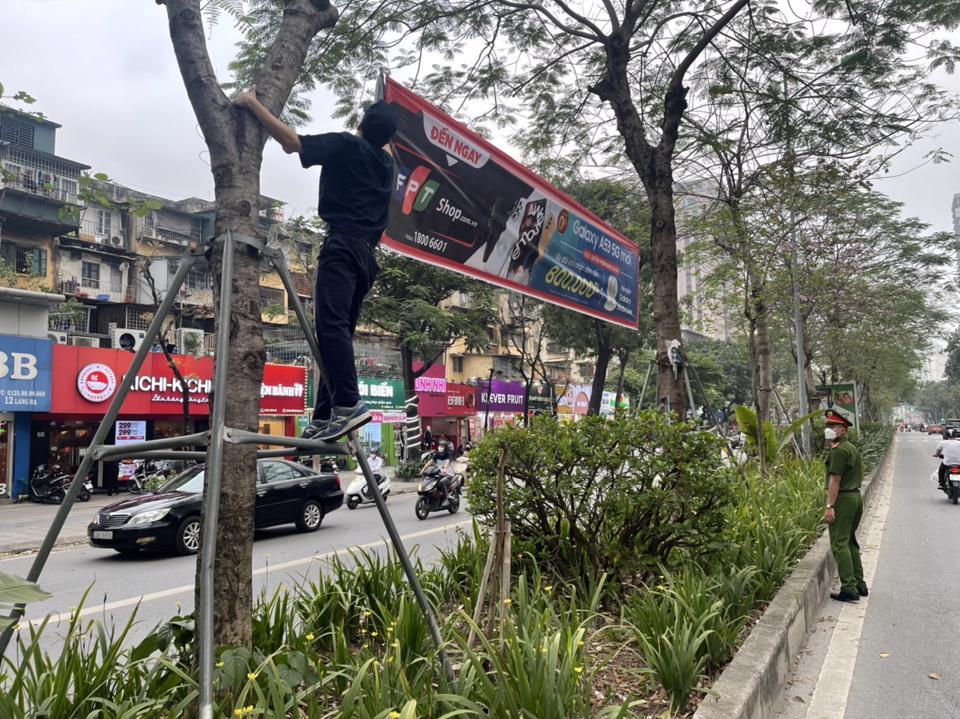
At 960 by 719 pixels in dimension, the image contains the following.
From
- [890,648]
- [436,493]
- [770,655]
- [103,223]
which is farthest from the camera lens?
[103,223]

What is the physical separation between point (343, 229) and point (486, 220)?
3006mm

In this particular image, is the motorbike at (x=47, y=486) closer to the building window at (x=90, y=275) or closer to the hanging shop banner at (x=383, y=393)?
the building window at (x=90, y=275)

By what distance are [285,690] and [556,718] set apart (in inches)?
39.4

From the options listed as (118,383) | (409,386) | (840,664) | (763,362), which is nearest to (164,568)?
(840,664)

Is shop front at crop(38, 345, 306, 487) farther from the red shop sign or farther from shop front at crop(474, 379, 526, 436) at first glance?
shop front at crop(474, 379, 526, 436)

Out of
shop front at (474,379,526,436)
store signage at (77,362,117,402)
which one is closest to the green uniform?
store signage at (77,362,117,402)

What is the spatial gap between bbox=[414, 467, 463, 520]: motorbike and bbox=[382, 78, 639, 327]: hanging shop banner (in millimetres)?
6144

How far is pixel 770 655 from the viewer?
3594mm

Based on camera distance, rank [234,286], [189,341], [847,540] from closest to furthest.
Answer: [234,286]
[847,540]
[189,341]

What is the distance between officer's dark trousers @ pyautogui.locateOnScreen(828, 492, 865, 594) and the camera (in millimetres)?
6066

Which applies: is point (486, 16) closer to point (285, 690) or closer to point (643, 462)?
point (643, 462)

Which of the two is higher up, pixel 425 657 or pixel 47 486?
pixel 425 657

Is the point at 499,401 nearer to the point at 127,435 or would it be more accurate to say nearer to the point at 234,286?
the point at 127,435

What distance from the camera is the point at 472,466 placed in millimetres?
5078
